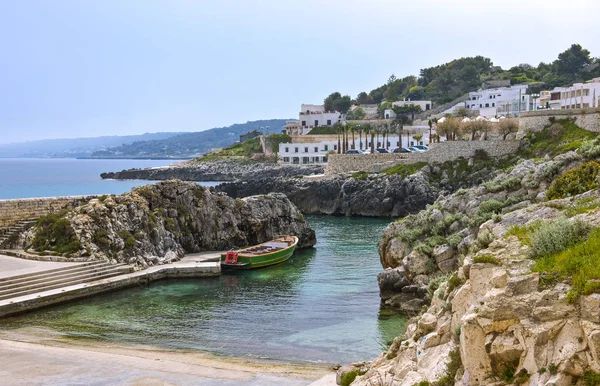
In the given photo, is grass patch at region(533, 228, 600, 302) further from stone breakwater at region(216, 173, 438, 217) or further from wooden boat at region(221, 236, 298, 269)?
stone breakwater at region(216, 173, 438, 217)

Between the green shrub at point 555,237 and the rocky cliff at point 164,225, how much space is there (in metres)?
27.2

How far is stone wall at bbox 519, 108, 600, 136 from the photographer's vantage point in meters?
75.3

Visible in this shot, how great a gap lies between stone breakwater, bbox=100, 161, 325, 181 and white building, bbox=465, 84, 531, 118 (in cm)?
3988

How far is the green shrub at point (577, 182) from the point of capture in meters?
18.8

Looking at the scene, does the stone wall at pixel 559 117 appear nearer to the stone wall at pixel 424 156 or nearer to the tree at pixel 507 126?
the tree at pixel 507 126

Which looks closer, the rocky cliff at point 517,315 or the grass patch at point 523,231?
the rocky cliff at point 517,315

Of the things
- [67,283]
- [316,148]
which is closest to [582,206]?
[67,283]

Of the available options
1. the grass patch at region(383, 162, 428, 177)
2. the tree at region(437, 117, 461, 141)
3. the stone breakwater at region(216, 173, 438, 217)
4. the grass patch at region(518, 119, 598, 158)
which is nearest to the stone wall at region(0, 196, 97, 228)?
the stone breakwater at region(216, 173, 438, 217)

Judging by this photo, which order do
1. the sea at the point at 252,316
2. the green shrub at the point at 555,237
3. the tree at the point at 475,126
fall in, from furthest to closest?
1. the tree at the point at 475,126
2. the sea at the point at 252,316
3. the green shrub at the point at 555,237

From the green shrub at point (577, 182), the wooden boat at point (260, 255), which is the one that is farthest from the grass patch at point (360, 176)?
the green shrub at point (577, 182)

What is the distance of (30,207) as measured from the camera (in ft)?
126

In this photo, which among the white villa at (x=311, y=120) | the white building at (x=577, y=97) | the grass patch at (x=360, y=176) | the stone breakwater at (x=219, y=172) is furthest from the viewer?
the white villa at (x=311, y=120)

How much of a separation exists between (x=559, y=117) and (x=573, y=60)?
3069 inches

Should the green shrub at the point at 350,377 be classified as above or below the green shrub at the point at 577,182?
below
